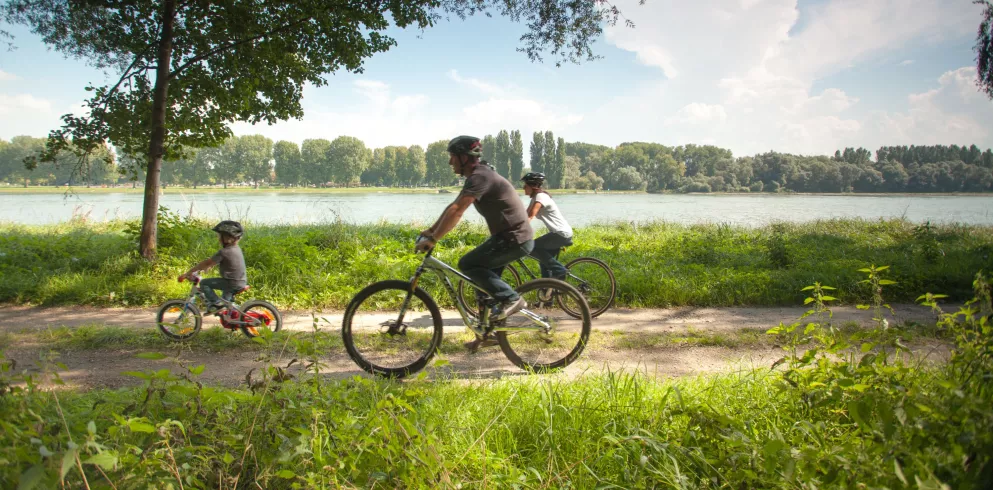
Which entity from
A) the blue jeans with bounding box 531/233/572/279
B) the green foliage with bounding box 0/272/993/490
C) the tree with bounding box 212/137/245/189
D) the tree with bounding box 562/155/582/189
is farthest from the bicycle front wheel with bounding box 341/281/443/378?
the tree with bounding box 212/137/245/189

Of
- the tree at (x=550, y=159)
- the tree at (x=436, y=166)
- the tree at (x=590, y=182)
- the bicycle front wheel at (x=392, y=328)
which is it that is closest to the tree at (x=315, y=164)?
the tree at (x=436, y=166)

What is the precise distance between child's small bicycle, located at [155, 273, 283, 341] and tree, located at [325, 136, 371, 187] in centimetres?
5576

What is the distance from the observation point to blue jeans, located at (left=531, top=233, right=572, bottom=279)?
6.84 m

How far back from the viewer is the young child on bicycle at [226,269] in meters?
5.62

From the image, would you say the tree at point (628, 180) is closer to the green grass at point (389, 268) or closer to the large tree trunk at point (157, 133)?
the green grass at point (389, 268)

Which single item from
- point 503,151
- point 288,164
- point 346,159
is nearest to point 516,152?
point 503,151

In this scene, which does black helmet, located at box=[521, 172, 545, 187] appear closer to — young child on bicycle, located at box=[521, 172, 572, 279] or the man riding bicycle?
young child on bicycle, located at box=[521, 172, 572, 279]

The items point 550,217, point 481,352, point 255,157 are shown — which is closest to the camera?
point 481,352

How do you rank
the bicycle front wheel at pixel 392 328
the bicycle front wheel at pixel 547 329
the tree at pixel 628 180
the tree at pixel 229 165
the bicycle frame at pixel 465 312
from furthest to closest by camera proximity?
the tree at pixel 628 180 → the tree at pixel 229 165 → the bicycle front wheel at pixel 547 329 → the bicycle frame at pixel 465 312 → the bicycle front wheel at pixel 392 328

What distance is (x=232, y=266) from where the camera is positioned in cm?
577

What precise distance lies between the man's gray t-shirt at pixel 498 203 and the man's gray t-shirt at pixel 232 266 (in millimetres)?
3332

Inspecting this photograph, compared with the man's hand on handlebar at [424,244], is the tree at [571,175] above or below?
above

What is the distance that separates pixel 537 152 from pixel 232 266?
203 feet

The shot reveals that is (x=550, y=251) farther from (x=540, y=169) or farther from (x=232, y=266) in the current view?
(x=540, y=169)
